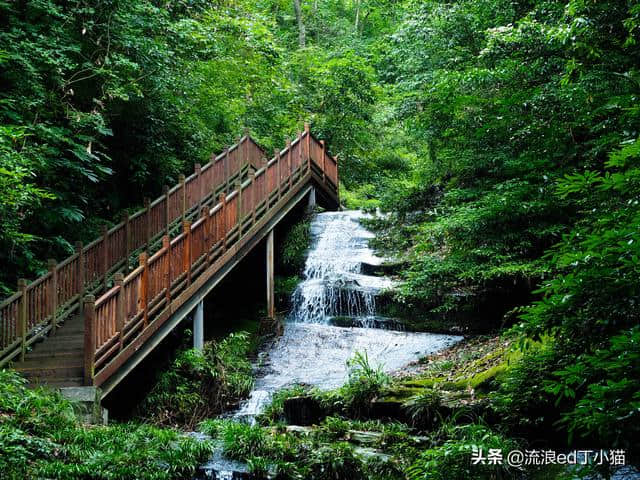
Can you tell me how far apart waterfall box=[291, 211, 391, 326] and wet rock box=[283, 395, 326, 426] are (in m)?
4.33

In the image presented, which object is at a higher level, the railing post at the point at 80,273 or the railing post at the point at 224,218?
the railing post at the point at 224,218

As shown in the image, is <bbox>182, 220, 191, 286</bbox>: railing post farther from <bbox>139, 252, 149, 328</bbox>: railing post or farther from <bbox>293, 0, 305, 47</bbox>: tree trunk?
<bbox>293, 0, 305, 47</bbox>: tree trunk

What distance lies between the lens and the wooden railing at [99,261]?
8.52 m

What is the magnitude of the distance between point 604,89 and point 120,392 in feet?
29.2

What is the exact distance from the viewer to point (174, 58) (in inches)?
520

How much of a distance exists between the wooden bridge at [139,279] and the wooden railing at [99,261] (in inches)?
0.7

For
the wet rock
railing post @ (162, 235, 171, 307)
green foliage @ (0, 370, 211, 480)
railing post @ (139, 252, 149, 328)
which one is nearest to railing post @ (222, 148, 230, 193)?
railing post @ (162, 235, 171, 307)

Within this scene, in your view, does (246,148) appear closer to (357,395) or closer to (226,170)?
(226,170)

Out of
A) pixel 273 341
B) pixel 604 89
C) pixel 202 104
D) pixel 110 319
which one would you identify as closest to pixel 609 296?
pixel 604 89

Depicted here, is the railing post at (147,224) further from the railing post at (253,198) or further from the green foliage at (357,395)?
the green foliage at (357,395)

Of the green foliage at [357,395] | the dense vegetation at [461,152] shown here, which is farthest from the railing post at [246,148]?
the green foliage at [357,395]

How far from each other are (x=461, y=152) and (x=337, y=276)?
4.71 m

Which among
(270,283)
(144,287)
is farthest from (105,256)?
(270,283)

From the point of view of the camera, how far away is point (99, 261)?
34.8 ft
